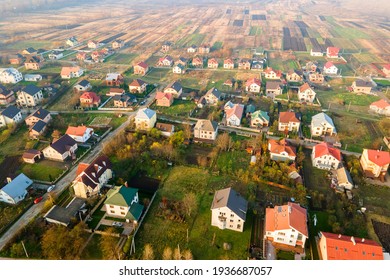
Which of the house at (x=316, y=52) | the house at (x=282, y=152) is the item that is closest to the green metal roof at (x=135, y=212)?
the house at (x=282, y=152)

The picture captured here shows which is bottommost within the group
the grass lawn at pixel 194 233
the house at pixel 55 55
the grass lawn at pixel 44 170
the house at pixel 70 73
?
the house at pixel 55 55

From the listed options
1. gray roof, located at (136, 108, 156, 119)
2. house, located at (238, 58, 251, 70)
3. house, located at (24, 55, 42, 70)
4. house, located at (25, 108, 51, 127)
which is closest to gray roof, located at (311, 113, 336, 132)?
gray roof, located at (136, 108, 156, 119)

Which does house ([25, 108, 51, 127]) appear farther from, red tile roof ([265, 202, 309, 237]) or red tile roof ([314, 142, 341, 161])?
red tile roof ([314, 142, 341, 161])

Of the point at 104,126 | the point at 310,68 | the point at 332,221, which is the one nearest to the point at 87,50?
the point at 104,126

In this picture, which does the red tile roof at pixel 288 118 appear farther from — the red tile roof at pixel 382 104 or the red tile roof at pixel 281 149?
the red tile roof at pixel 382 104

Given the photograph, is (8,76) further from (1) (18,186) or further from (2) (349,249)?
(2) (349,249)
